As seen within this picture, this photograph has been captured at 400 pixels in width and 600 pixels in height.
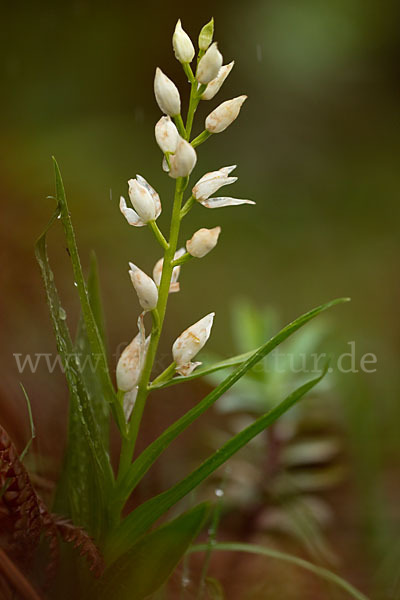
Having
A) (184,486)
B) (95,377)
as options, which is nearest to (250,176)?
(95,377)

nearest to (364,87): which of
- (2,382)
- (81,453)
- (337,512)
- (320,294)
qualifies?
(320,294)

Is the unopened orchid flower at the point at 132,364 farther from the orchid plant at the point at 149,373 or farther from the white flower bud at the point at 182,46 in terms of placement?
the white flower bud at the point at 182,46

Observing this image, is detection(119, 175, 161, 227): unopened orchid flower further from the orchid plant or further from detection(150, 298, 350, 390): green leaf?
detection(150, 298, 350, 390): green leaf

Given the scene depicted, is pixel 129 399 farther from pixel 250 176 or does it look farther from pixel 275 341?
pixel 250 176

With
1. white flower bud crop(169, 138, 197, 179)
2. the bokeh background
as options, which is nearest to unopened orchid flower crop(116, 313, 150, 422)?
white flower bud crop(169, 138, 197, 179)

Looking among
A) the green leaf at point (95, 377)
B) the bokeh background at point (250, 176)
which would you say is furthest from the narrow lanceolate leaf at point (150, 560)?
the bokeh background at point (250, 176)

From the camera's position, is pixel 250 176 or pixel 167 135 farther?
pixel 250 176

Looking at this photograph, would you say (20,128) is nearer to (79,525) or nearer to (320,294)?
(320,294)
